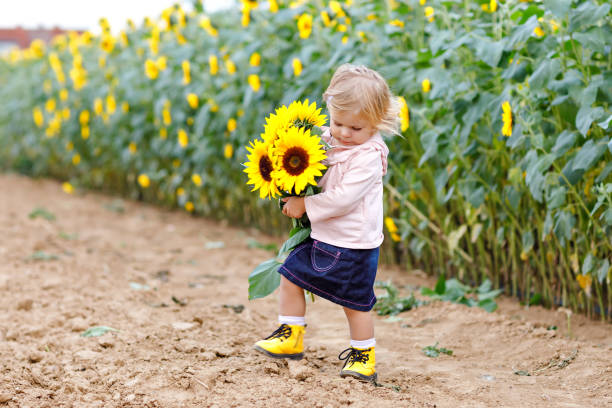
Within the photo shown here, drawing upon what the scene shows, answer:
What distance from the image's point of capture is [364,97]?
2277mm

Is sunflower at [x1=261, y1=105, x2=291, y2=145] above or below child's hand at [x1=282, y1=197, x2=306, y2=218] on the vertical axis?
above

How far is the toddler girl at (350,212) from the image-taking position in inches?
91.7

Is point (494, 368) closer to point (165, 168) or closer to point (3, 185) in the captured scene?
point (165, 168)

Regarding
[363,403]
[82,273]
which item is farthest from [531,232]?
[82,273]

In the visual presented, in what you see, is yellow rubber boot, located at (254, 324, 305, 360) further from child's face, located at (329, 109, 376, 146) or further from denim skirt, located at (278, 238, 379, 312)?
child's face, located at (329, 109, 376, 146)

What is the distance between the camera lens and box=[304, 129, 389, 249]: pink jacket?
234 centimetres

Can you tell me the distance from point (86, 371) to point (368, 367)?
39.7 inches

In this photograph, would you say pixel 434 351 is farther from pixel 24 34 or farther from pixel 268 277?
pixel 24 34

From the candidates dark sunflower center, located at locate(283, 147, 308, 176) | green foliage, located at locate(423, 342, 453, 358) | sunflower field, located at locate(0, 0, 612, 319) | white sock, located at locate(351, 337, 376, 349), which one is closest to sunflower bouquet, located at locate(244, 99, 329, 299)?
dark sunflower center, located at locate(283, 147, 308, 176)

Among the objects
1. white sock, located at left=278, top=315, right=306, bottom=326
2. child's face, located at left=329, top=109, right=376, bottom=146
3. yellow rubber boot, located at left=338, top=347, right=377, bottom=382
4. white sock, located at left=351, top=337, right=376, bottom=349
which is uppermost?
child's face, located at left=329, top=109, right=376, bottom=146

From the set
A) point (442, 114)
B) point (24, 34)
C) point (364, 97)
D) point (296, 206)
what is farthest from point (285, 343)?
point (24, 34)

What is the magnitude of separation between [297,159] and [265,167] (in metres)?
0.12

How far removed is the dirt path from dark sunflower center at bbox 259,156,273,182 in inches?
26.5

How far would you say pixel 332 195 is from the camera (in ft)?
7.66
